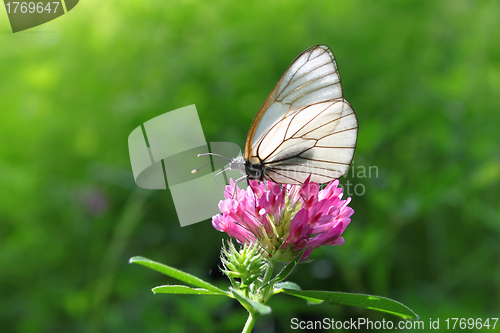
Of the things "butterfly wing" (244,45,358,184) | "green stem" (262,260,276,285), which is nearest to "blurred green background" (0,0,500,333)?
"butterfly wing" (244,45,358,184)

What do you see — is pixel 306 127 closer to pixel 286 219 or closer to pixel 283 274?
pixel 286 219

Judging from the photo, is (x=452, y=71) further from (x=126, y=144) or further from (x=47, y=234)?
(x=47, y=234)

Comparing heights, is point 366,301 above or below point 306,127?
below

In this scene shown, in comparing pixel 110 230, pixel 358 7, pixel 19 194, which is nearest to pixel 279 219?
pixel 110 230

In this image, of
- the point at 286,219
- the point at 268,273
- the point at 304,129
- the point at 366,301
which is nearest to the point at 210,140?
the point at 304,129


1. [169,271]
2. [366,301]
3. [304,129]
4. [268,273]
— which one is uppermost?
[304,129]
